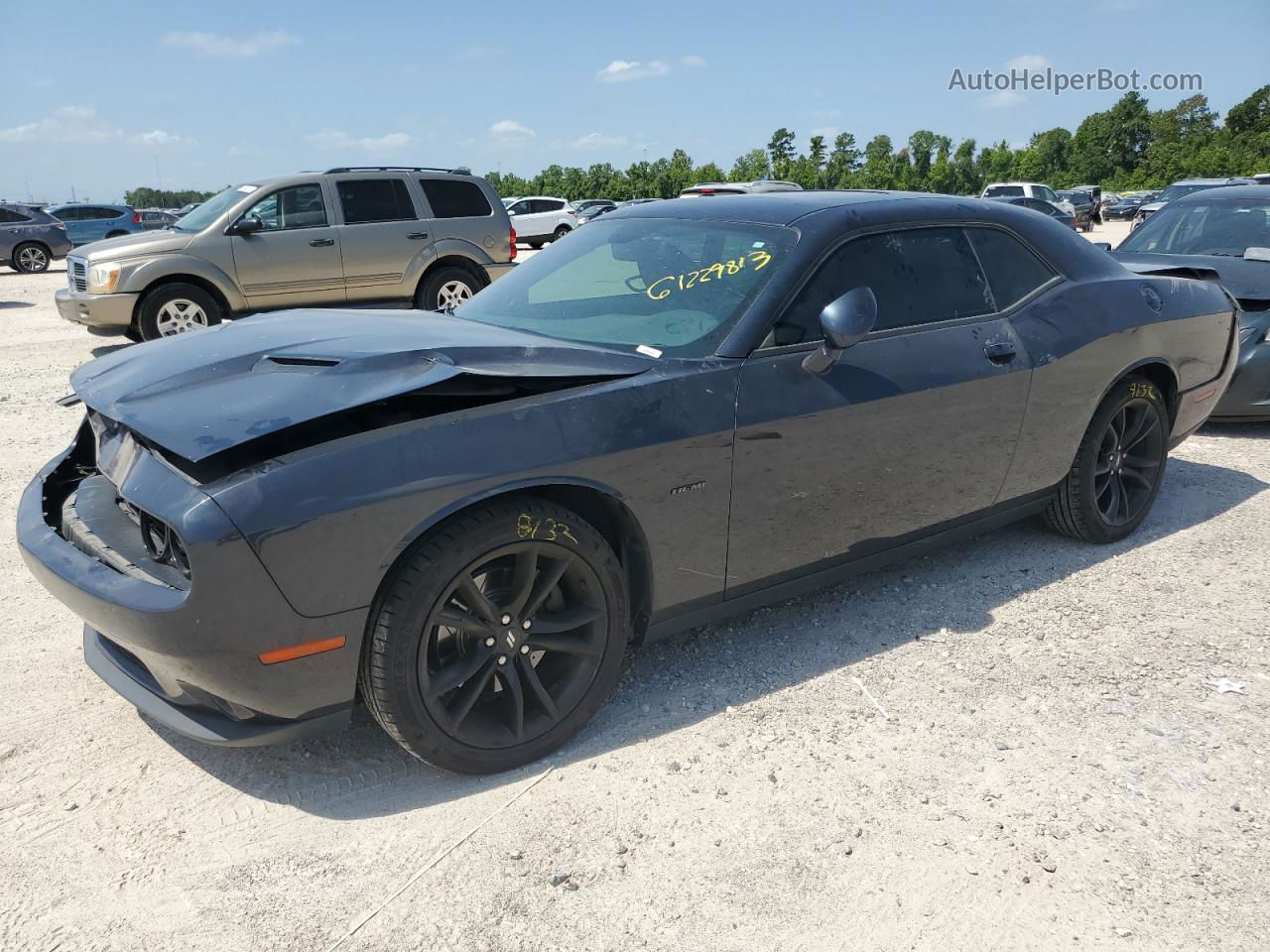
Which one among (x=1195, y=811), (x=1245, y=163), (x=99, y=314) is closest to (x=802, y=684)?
(x=1195, y=811)

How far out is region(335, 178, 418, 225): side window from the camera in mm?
10305

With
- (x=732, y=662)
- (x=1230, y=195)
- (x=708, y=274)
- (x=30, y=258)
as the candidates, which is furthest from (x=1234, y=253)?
(x=30, y=258)

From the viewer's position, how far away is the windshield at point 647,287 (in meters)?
3.16

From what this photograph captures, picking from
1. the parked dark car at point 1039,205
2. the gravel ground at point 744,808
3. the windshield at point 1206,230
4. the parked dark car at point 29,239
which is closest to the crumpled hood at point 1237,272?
the windshield at point 1206,230

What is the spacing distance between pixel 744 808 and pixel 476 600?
93 cm

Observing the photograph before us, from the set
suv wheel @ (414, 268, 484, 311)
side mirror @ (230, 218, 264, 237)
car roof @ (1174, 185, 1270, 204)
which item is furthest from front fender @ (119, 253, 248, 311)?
car roof @ (1174, 185, 1270, 204)

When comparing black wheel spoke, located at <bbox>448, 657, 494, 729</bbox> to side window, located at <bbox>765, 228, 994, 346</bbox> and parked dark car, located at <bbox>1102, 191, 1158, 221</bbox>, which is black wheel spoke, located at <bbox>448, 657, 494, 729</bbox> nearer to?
side window, located at <bbox>765, 228, 994, 346</bbox>

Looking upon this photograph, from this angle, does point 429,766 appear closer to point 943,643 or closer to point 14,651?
point 14,651

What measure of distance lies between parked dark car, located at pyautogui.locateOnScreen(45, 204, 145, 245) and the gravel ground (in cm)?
2596

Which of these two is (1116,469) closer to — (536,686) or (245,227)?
(536,686)

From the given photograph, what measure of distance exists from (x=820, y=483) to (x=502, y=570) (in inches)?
45.2

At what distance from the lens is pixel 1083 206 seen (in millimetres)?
38000

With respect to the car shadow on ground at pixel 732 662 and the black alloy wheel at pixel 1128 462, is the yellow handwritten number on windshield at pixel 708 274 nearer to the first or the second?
the car shadow on ground at pixel 732 662

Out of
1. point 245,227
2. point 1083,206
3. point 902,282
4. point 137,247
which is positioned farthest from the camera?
point 1083,206
